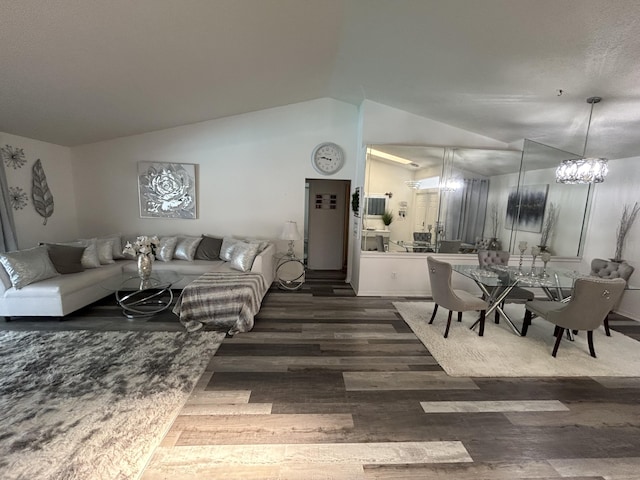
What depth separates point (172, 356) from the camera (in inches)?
108

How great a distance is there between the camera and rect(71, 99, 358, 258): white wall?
507 cm

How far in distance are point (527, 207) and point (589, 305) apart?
2511 mm

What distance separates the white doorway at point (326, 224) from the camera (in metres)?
6.23

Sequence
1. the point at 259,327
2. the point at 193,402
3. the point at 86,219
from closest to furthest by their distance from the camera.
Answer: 1. the point at 193,402
2. the point at 259,327
3. the point at 86,219

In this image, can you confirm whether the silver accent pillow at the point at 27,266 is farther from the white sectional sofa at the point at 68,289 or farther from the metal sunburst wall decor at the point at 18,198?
the metal sunburst wall decor at the point at 18,198

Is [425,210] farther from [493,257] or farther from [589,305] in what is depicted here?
[589,305]

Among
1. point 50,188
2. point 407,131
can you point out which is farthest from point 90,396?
point 407,131

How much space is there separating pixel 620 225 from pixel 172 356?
6.39 meters

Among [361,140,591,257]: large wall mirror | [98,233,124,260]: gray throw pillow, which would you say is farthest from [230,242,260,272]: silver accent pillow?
[98,233,124,260]: gray throw pillow

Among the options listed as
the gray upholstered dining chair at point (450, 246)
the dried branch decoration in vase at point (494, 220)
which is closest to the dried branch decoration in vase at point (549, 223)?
the dried branch decoration in vase at point (494, 220)

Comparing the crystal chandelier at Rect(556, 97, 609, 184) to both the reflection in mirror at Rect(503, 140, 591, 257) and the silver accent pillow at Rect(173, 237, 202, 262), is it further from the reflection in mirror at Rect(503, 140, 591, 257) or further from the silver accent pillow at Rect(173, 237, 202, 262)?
the silver accent pillow at Rect(173, 237, 202, 262)

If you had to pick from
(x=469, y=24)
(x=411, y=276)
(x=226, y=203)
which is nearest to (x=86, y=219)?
(x=226, y=203)

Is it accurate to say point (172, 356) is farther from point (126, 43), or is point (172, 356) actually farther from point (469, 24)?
point (469, 24)

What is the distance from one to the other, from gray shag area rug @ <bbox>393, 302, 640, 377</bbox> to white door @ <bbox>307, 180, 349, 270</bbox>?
285 cm
